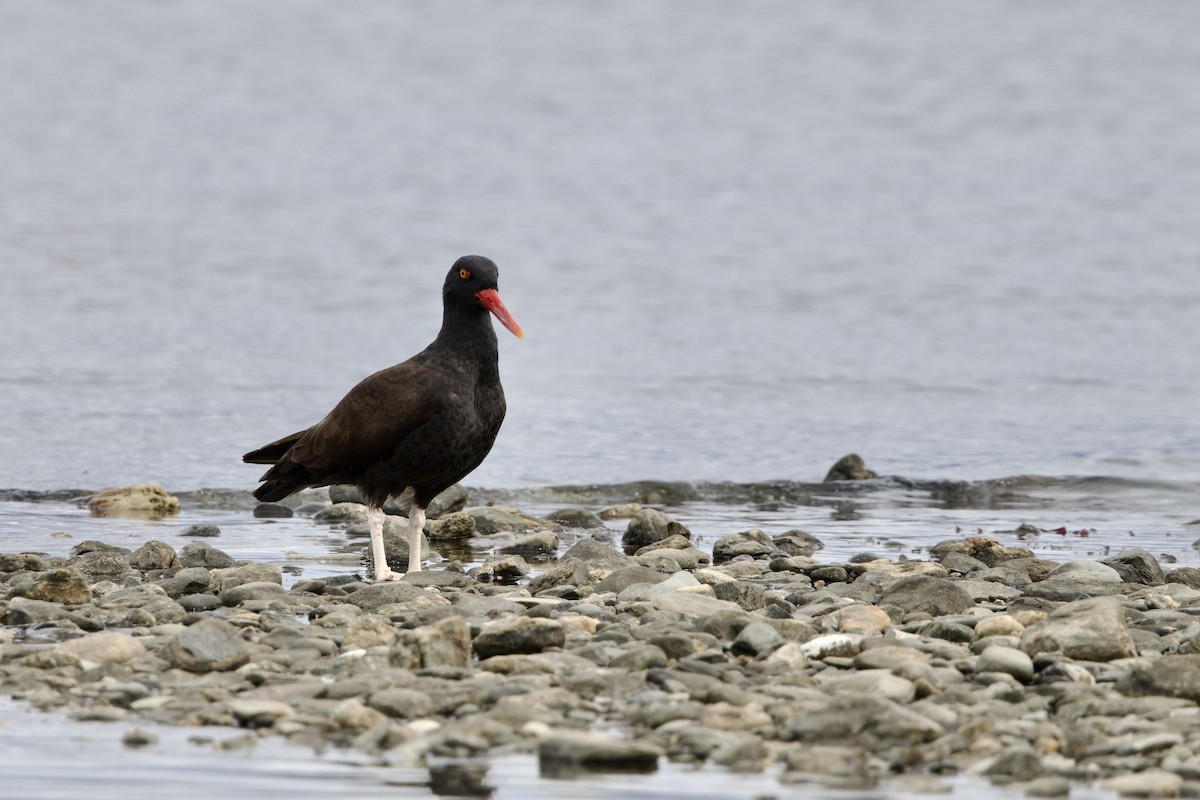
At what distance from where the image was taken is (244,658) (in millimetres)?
6684

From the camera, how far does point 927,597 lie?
804cm

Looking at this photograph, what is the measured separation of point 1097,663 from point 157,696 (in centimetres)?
367

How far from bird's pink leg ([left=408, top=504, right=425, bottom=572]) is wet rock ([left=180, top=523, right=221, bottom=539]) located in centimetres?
211

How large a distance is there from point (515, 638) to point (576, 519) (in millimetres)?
5301

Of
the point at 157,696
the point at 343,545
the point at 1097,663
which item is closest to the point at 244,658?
the point at 157,696

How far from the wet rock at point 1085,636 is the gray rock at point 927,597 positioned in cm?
91

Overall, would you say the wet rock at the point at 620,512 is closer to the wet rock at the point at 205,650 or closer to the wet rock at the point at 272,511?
the wet rock at the point at 272,511

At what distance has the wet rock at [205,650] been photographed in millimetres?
6598

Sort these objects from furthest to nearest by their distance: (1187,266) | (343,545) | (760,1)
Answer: (760,1)
(1187,266)
(343,545)

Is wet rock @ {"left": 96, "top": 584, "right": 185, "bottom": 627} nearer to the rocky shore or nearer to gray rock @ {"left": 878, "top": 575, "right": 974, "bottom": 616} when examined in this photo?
the rocky shore

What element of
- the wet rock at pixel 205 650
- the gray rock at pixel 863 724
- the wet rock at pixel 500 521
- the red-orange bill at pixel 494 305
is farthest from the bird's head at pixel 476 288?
the gray rock at pixel 863 724

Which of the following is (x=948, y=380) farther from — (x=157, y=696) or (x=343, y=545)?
(x=157, y=696)

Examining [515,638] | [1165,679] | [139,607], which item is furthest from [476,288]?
[1165,679]

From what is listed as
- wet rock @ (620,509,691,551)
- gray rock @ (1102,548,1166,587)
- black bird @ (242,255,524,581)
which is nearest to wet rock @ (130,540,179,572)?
black bird @ (242,255,524,581)
